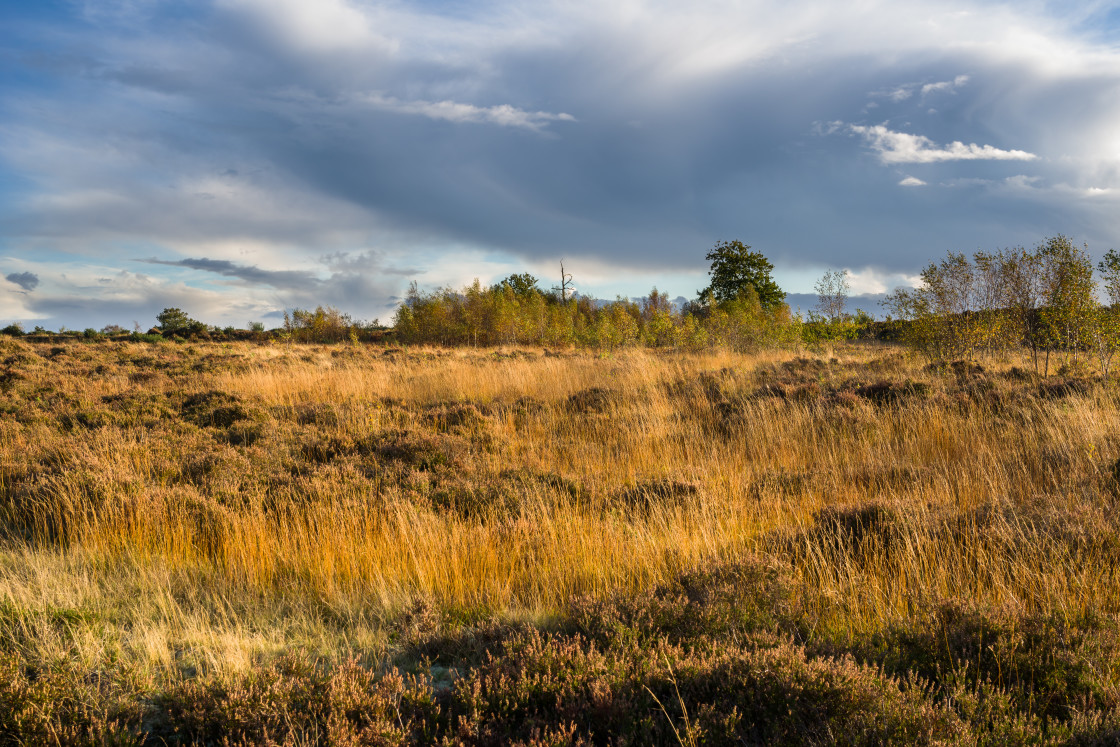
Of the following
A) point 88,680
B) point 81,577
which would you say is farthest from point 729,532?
point 81,577

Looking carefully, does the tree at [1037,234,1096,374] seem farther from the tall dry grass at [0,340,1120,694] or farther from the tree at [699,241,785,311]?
the tree at [699,241,785,311]

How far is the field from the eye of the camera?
2279 mm

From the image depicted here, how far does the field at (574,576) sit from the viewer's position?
2.28 meters

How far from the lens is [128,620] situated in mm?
3660

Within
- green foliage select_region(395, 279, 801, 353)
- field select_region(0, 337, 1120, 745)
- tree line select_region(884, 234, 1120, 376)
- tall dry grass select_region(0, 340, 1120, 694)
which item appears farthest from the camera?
green foliage select_region(395, 279, 801, 353)

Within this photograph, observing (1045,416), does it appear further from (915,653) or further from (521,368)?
(521,368)

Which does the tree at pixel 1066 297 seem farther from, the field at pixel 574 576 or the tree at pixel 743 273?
the tree at pixel 743 273

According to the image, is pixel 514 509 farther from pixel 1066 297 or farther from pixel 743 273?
pixel 743 273

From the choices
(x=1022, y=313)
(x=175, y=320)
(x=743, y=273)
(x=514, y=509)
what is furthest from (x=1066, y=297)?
(x=175, y=320)

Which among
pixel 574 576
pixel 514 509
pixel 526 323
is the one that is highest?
pixel 526 323

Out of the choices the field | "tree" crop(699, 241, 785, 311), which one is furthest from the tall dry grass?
"tree" crop(699, 241, 785, 311)

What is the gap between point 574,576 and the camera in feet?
13.5

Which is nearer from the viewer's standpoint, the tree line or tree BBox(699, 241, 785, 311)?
the tree line

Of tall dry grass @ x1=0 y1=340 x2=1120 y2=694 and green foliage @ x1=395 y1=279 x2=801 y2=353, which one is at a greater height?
green foliage @ x1=395 y1=279 x2=801 y2=353
